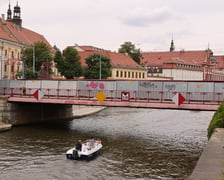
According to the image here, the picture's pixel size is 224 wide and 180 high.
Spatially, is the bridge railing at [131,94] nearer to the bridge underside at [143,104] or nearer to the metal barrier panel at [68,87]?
the metal barrier panel at [68,87]

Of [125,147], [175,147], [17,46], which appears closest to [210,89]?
[175,147]

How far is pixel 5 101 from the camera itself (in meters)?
41.0

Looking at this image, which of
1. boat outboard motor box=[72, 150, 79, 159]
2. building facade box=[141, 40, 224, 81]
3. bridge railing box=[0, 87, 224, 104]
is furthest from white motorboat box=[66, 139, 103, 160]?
building facade box=[141, 40, 224, 81]

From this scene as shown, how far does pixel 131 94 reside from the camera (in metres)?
38.8

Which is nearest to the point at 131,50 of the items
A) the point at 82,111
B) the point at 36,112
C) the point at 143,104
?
the point at 82,111

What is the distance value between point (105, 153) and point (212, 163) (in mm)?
14469

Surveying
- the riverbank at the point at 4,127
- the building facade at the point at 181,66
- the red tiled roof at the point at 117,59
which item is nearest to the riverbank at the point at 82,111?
the riverbank at the point at 4,127

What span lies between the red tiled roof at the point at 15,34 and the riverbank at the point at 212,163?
6684 centimetres

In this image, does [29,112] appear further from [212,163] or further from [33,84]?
[212,163]

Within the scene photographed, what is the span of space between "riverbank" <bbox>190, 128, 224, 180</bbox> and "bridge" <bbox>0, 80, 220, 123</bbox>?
44.9 feet

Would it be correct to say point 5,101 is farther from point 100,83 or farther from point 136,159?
point 136,159

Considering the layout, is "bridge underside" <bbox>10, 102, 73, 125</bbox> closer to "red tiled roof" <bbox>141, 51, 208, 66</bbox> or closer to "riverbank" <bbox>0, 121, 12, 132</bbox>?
"riverbank" <bbox>0, 121, 12, 132</bbox>

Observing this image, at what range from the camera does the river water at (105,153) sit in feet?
72.4

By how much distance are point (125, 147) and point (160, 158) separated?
4.79 metres
